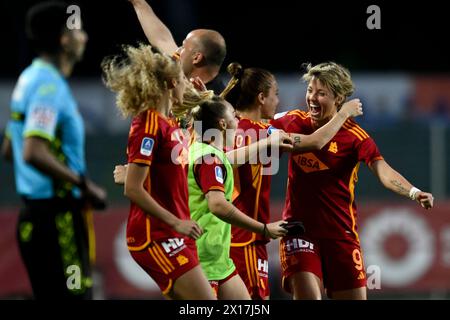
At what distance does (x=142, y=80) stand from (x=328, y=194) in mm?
2164

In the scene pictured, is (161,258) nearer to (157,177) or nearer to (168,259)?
(168,259)

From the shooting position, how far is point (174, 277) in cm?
642

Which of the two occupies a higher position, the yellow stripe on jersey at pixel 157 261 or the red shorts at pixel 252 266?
the yellow stripe on jersey at pixel 157 261

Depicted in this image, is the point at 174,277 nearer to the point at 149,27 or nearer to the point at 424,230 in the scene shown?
the point at 149,27

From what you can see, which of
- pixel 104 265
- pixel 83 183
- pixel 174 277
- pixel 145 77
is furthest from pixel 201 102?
pixel 104 265

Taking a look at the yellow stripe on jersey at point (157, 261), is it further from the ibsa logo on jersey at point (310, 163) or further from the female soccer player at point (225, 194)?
the ibsa logo on jersey at point (310, 163)

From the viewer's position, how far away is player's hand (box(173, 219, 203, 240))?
628 cm

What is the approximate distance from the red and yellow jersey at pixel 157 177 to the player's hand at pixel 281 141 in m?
0.97

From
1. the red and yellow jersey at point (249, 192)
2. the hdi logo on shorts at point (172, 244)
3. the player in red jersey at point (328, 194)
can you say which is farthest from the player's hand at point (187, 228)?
the player in red jersey at point (328, 194)

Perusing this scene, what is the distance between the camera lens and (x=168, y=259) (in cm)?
642

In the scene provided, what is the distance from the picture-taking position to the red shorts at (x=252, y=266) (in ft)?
25.2

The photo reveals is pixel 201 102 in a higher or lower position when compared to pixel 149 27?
lower

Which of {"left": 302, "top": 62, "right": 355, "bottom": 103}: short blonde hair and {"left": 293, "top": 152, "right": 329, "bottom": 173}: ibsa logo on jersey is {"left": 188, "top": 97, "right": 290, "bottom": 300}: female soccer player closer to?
{"left": 293, "top": 152, "right": 329, "bottom": 173}: ibsa logo on jersey

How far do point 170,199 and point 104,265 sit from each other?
9.40 metres
